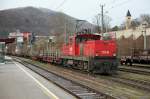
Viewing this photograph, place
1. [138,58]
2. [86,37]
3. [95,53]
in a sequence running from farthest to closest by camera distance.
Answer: [138,58]
[86,37]
[95,53]

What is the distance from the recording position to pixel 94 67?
26.7m

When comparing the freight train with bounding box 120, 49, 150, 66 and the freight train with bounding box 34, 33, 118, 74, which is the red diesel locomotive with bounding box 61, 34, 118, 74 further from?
the freight train with bounding box 120, 49, 150, 66

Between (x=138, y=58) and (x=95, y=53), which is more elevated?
(x=95, y=53)

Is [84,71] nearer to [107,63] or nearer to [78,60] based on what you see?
[78,60]

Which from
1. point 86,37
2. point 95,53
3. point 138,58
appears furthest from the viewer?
point 138,58

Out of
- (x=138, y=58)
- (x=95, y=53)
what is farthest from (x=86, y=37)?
(x=138, y=58)

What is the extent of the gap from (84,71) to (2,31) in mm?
168752

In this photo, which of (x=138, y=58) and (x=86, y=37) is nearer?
(x=86, y=37)

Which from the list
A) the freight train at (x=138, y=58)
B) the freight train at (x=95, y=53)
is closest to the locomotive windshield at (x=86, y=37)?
the freight train at (x=95, y=53)

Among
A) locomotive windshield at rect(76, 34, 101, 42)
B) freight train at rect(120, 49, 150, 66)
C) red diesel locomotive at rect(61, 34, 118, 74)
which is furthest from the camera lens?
freight train at rect(120, 49, 150, 66)

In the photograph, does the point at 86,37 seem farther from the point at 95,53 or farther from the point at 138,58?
the point at 138,58

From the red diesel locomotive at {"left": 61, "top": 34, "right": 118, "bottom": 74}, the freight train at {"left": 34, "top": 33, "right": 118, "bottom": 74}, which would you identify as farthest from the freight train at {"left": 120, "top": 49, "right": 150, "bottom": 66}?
the red diesel locomotive at {"left": 61, "top": 34, "right": 118, "bottom": 74}

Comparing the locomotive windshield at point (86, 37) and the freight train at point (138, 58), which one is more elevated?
the locomotive windshield at point (86, 37)

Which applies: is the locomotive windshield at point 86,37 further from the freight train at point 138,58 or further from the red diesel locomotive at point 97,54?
the freight train at point 138,58
